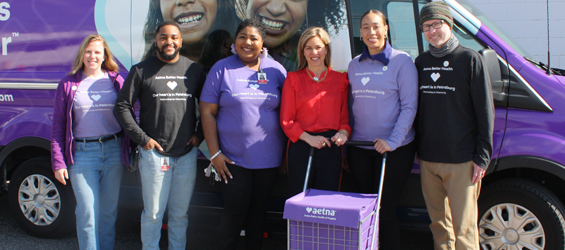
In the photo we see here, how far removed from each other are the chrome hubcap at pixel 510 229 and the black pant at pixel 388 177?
0.80 meters

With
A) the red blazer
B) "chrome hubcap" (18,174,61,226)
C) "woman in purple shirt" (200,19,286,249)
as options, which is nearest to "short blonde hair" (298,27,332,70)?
the red blazer

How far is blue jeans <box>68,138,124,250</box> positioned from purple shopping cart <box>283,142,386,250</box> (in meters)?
1.68

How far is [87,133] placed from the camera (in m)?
3.14

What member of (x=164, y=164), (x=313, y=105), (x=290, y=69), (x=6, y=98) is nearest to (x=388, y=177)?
(x=313, y=105)

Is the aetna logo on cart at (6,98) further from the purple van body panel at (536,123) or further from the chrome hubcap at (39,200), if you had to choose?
the purple van body panel at (536,123)

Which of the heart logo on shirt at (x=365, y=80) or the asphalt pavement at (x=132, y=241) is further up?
the heart logo on shirt at (x=365, y=80)

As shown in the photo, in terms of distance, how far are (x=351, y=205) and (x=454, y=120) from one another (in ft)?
3.30

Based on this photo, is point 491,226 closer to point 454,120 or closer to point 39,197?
point 454,120

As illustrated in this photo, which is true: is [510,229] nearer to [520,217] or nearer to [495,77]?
[520,217]

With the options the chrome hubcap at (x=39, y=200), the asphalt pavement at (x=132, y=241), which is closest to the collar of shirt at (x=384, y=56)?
the asphalt pavement at (x=132, y=241)

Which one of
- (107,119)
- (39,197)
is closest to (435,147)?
(107,119)

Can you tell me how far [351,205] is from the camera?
225cm

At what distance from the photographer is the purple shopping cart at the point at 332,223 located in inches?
85.6

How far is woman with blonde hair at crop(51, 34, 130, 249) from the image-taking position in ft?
10.2
